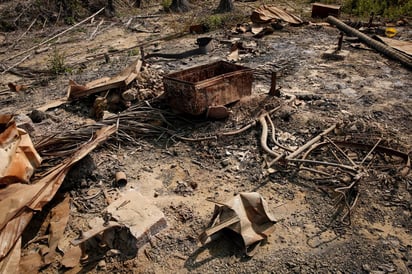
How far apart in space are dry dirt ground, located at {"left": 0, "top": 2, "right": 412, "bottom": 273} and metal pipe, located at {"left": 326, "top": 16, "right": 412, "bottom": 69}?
0.58 feet

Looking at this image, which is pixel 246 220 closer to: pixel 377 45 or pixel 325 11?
pixel 377 45

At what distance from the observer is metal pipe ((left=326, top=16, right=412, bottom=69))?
7.31m

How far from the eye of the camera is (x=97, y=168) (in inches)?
173

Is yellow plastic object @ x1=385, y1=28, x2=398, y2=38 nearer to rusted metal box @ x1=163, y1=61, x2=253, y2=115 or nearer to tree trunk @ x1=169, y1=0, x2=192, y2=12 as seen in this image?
rusted metal box @ x1=163, y1=61, x2=253, y2=115

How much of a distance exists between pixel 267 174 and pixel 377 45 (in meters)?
6.12

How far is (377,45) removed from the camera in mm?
8156

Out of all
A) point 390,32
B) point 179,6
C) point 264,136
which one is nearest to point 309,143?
point 264,136

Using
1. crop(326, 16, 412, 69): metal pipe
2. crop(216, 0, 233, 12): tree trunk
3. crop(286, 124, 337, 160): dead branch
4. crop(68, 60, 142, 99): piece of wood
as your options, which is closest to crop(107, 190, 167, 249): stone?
crop(286, 124, 337, 160): dead branch

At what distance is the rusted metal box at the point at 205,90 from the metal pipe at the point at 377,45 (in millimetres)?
4383

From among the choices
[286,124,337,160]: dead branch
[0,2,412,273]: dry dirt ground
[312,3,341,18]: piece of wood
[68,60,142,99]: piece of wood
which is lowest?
[0,2,412,273]: dry dirt ground

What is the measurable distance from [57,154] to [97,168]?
635 millimetres

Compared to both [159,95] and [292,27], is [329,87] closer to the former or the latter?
[159,95]

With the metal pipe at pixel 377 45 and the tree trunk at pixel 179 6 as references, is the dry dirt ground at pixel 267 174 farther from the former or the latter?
the tree trunk at pixel 179 6

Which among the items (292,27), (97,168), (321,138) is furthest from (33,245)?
(292,27)
